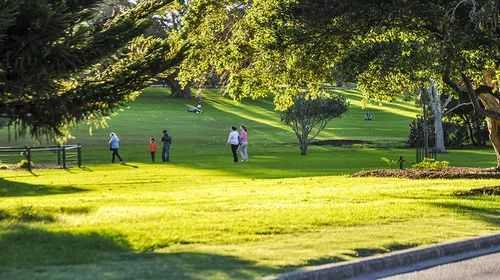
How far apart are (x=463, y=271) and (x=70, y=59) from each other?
6.86m

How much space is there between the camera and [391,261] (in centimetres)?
1023

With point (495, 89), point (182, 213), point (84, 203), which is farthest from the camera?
point (495, 89)

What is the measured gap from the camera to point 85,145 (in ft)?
164

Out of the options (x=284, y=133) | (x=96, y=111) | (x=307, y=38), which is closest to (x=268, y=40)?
(x=307, y=38)

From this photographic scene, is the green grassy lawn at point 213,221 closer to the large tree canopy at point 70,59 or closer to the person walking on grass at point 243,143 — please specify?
the large tree canopy at point 70,59

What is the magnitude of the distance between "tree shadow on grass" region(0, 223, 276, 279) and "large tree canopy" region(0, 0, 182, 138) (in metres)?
2.78

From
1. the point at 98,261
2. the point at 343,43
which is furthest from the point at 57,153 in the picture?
the point at 98,261

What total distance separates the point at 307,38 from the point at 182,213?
526cm

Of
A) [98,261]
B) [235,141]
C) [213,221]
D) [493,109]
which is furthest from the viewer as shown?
[235,141]

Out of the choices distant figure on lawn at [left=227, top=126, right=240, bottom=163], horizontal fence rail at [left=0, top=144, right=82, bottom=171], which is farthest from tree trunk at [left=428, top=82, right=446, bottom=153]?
horizontal fence rail at [left=0, top=144, right=82, bottom=171]

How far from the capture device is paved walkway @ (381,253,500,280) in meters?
9.54

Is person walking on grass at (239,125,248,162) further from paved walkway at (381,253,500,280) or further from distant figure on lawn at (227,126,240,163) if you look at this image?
paved walkway at (381,253,500,280)

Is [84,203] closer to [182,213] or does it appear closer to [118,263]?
[182,213]

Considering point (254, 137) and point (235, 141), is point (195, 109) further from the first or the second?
point (235, 141)
